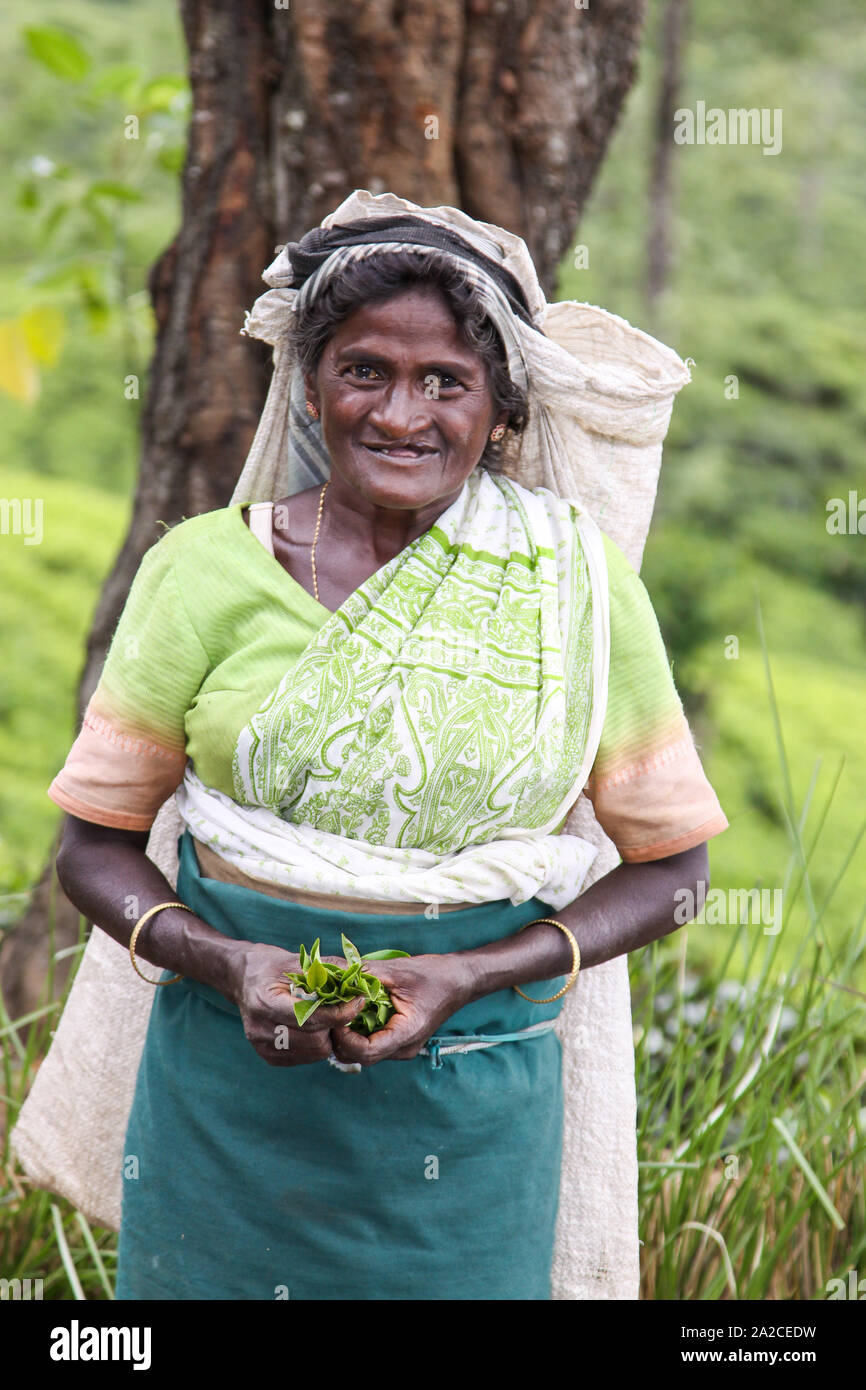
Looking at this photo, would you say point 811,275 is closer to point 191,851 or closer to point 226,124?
point 226,124

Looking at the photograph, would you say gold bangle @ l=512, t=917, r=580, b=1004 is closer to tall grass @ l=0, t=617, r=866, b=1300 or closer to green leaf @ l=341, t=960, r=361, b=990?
green leaf @ l=341, t=960, r=361, b=990

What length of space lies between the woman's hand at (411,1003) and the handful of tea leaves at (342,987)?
1 cm

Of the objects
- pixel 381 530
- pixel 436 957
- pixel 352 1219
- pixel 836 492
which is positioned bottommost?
pixel 352 1219

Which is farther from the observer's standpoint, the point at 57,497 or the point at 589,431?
the point at 57,497

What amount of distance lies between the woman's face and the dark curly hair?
0.01m

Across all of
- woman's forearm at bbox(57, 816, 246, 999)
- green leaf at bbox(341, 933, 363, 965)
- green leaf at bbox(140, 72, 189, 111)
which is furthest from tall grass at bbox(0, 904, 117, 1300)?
green leaf at bbox(140, 72, 189, 111)

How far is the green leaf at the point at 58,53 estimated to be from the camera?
3393 millimetres

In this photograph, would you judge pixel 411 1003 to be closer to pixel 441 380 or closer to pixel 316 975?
pixel 316 975

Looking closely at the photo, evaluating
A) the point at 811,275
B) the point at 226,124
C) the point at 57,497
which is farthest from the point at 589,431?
the point at 811,275

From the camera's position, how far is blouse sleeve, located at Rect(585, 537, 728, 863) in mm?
1717

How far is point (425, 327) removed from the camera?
1.61 metres

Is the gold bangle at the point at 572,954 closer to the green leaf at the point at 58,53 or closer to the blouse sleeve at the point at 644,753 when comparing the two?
the blouse sleeve at the point at 644,753

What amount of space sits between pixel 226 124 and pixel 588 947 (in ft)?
6.12

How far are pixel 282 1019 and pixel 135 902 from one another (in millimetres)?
348
